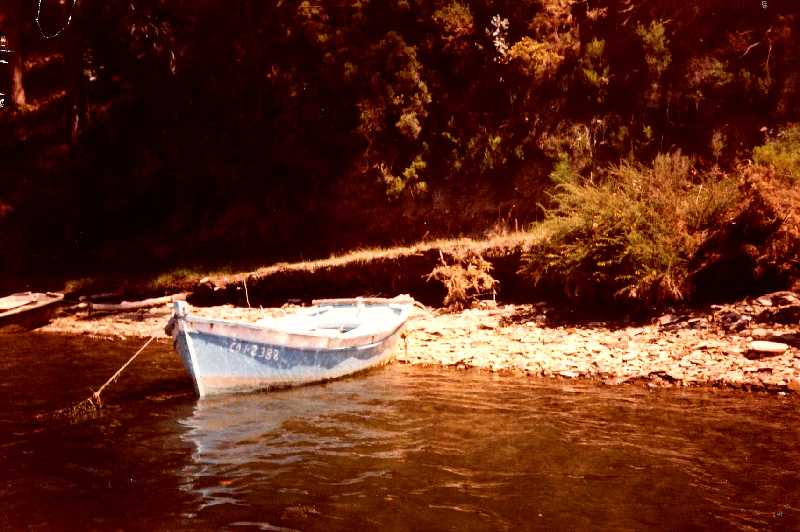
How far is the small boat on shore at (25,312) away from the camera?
17.2 metres

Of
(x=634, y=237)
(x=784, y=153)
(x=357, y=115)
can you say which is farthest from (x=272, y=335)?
(x=357, y=115)

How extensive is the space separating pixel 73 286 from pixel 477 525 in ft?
68.6

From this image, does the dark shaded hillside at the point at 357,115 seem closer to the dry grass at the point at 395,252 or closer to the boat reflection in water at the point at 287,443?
the dry grass at the point at 395,252

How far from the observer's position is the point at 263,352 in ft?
31.7

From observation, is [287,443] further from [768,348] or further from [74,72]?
[74,72]

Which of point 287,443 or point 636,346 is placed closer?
point 287,443

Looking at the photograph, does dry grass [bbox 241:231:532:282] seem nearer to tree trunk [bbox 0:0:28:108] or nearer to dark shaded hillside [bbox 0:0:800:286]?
dark shaded hillside [bbox 0:0:800:286]

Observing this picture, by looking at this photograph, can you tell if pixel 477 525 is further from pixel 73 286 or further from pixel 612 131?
pixel 73 286

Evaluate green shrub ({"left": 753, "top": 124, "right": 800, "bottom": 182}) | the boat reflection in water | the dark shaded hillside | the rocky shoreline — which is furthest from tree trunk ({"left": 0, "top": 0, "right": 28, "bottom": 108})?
green shrub ({"left": 753, "top": 124, "right": 800, "bottom": 182})

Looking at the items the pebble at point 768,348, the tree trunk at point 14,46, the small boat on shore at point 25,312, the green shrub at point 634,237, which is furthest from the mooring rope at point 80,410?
the tree trunk at point 14,46

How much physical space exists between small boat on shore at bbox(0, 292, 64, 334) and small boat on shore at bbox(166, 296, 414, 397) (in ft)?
33.9

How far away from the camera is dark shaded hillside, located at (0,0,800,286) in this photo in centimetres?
1916

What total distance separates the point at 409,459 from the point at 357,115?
16766 mm

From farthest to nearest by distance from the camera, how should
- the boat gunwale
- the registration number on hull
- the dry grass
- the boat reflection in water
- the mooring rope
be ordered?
Result: the dry grass
the registration number on hull
the boat gunwale
the mooring rope
the boat reflection in water
